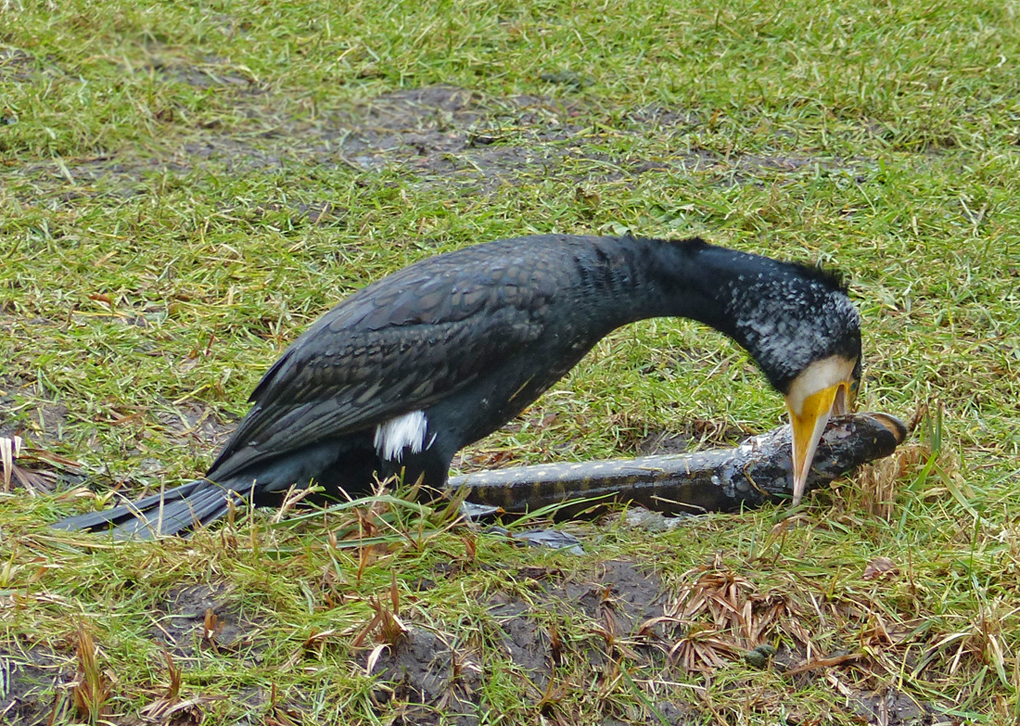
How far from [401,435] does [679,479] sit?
3.11 ft

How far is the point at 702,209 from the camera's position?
6.09 m

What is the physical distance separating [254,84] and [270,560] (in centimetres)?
441

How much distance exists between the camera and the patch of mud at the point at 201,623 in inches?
121

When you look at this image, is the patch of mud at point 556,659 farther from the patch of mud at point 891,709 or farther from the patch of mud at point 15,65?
the patch of mud at point 15,65

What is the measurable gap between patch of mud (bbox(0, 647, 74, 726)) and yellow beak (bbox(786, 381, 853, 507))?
218 centimetres

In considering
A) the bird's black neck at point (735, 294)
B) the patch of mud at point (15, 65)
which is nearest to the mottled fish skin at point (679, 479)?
the bird's black neck at point (735, 294)

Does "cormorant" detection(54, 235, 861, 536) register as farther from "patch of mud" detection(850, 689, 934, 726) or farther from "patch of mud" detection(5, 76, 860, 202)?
"patch of mud" detection(5, 76, 860, 202)

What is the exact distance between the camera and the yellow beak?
3.92m

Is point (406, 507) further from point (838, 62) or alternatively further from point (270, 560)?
point (838, 62)

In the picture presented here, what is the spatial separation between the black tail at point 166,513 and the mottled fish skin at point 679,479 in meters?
0.78

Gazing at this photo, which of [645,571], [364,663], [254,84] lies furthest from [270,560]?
[254,84]

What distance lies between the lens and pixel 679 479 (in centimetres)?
414

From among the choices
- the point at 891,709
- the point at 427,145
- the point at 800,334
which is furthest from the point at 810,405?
the point at 427,145

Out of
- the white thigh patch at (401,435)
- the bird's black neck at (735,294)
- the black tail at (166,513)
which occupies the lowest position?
the black tail at (166,513)
